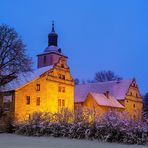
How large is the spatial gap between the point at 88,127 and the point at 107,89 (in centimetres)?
3966

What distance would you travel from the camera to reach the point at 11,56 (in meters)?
38.0

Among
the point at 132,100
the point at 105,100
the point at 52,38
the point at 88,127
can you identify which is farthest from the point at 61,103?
the point at 88,127

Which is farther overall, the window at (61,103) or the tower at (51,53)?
the tower at (51,53)

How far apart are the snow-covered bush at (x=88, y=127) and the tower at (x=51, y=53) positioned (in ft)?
94.6

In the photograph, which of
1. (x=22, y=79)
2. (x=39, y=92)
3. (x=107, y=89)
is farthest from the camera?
(x=107, y=89)

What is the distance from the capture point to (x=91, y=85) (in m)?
66.5

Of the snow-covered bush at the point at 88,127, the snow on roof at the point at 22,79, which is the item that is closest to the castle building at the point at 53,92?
the snow on roof at the point at 22,79

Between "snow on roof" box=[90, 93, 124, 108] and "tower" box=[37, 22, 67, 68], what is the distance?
27.4 feet

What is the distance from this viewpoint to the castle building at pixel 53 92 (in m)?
44.4

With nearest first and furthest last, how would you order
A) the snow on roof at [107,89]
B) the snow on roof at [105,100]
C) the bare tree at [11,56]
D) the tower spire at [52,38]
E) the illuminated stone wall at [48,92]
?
the bare tree at [11,56] < the illuminated stone wall at [48,92] < the snow on roof at [105,100] < the tower spire at [52,38] < the snow on roof at [107,89]

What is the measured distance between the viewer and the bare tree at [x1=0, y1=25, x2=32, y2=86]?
37938 millimetres

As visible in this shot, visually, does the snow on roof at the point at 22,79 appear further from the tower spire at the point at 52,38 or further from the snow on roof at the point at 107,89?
the snow on roof at the point at 107,89

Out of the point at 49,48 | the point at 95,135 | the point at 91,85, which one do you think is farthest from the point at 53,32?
the point at 95,135

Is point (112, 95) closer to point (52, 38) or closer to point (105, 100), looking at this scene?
point (105, 100)
